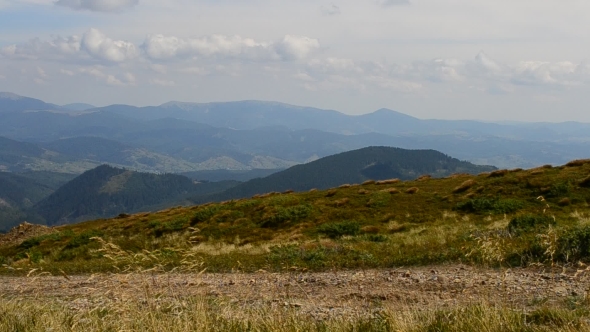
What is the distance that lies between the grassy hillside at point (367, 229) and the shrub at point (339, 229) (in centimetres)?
8

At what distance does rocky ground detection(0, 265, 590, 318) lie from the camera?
34.2ft

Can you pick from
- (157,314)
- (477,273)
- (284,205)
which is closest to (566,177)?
(284,205)

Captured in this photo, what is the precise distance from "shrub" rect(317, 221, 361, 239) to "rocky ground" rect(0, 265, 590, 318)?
12611mm

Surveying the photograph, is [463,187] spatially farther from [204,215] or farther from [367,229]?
[204,215]

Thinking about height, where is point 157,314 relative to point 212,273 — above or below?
above

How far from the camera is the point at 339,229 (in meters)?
30.0

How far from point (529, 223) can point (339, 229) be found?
11.6m

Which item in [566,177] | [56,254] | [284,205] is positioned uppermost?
[566,177]

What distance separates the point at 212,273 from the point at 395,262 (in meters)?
7.52

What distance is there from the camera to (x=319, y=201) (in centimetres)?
4025

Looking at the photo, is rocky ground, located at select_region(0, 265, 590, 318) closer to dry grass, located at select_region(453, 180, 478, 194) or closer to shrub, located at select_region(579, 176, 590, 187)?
shrub, located at select_region(579, 176, 590, 187)

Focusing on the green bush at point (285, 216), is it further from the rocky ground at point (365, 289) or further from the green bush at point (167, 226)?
the rocky ground at point (365, 289)

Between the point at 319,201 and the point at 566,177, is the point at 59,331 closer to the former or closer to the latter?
the point at 319,201

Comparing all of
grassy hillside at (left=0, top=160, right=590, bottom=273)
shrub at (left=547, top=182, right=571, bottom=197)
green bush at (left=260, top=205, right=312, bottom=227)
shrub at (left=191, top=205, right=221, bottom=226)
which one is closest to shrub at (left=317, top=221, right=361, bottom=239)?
grassy hillside at (left=0, top=160, right=590, bottom=273)
